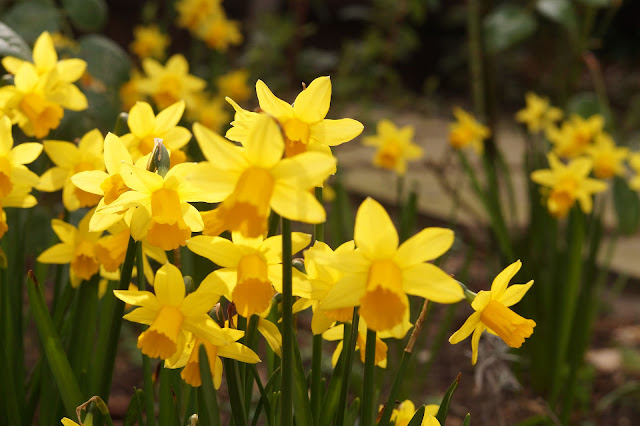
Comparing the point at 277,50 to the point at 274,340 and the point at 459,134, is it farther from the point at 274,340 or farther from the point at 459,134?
the point at 274,340

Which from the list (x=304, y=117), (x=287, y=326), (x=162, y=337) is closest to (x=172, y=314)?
(x=162, y=337)

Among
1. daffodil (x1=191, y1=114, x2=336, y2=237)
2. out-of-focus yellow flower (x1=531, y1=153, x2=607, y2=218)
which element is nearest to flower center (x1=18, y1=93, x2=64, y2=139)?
daffodil (x1=191, y1=114, x2=336, y2=237)

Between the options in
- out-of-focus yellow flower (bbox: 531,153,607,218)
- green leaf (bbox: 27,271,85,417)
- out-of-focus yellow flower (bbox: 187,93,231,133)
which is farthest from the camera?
out-of-focus yellow flower (bbox: 187,93,231,133)

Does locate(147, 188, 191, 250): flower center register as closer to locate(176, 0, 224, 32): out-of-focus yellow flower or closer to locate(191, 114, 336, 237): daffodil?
locate(191, 114, 336, 237): daffodil

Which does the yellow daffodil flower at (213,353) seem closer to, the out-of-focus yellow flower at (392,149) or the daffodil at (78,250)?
the daffodil at (78,250)

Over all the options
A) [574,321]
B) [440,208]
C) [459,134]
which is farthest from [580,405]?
[440,208]

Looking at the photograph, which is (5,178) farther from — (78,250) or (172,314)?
(172,314)
